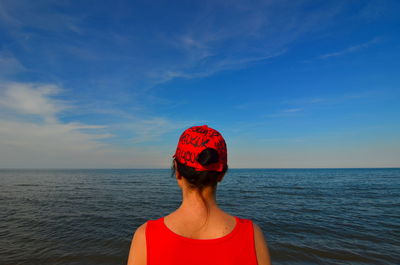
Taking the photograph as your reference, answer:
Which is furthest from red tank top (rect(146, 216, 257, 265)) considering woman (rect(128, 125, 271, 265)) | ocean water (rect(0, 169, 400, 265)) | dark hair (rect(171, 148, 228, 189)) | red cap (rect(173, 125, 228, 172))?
ocean water (rect(0, 169, 400, 265))

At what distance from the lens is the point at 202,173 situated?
1467 mm

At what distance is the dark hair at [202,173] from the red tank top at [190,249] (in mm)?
348

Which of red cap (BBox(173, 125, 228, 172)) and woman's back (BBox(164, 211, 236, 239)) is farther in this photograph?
red cap (BBox(173, 125, 228, 172))

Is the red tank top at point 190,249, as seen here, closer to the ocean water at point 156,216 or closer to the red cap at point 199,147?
the red cap at point 199,147

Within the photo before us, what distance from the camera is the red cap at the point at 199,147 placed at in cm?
147

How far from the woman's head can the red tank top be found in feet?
1.19

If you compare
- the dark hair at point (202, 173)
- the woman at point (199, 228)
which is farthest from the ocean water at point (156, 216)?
the dark hair at point (202, 173)

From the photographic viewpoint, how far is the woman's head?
146 centimetres

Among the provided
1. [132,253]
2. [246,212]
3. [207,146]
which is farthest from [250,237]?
[246,212]

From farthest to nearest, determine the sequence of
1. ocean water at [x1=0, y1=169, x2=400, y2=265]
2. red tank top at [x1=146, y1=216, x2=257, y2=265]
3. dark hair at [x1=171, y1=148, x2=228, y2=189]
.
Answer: ocean water at [x1=0, y1=169, x2=400, y2=265]
dark hair at [x1=171, y1=148, x2=228, y2=189]
red tank top at [x1=146, y1=216, x2=257, y2=265]

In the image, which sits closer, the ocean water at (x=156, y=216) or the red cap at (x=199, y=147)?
the red cap at (x=199, y=147)

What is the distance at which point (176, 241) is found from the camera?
130 cm

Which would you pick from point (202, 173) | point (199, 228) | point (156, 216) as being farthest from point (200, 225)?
point (156, 216)

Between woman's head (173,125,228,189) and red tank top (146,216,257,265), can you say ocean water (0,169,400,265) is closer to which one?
red tank top (146,216,257,265)
